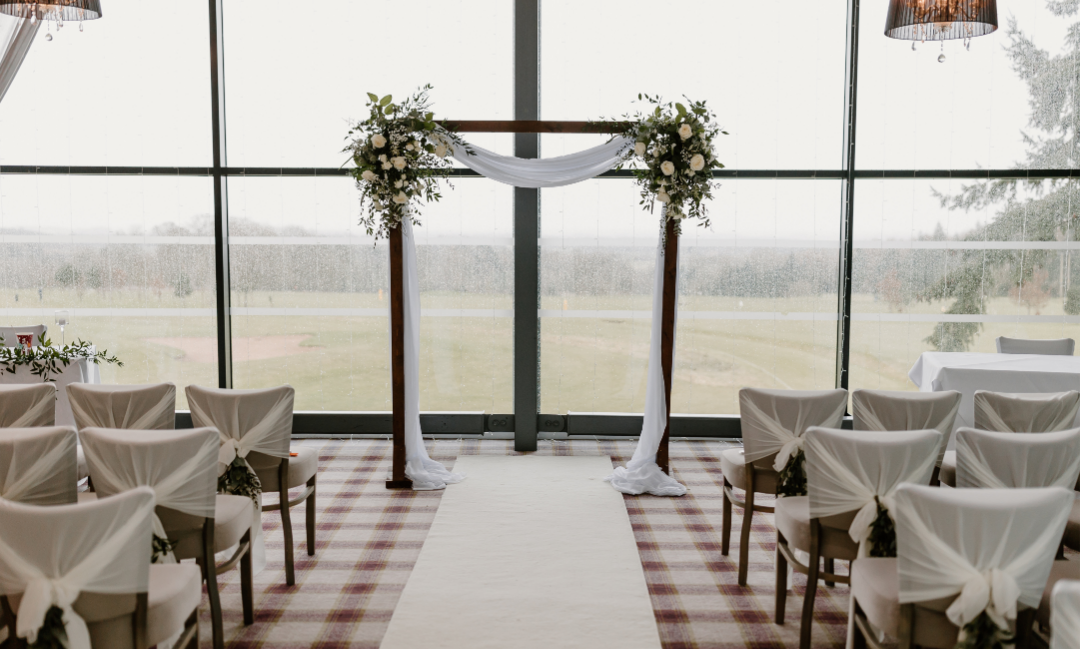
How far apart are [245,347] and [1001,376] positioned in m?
5.52

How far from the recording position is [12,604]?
6.97ft

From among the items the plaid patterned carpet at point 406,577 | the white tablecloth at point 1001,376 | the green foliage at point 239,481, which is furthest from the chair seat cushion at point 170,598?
the white tablecloth at point 1001,376

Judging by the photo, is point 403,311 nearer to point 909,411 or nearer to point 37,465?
point 37,465

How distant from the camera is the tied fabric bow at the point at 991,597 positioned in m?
2.06

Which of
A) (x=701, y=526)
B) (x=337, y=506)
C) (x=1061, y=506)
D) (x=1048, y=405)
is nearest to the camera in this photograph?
(x=1061, y=506)

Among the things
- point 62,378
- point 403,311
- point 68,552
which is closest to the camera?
point 68,552

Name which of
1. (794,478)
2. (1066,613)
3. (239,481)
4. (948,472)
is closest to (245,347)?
(239,481)

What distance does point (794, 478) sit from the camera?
342cm

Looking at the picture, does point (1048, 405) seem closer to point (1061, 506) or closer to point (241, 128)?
point (1061, 506)

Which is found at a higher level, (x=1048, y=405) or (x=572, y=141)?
(x=572, y=141)

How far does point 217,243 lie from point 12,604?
440cm

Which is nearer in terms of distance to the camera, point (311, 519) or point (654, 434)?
point (311, 519)

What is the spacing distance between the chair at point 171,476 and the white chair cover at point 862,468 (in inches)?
85.0

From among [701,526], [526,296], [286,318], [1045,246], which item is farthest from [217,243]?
[1045,246]
